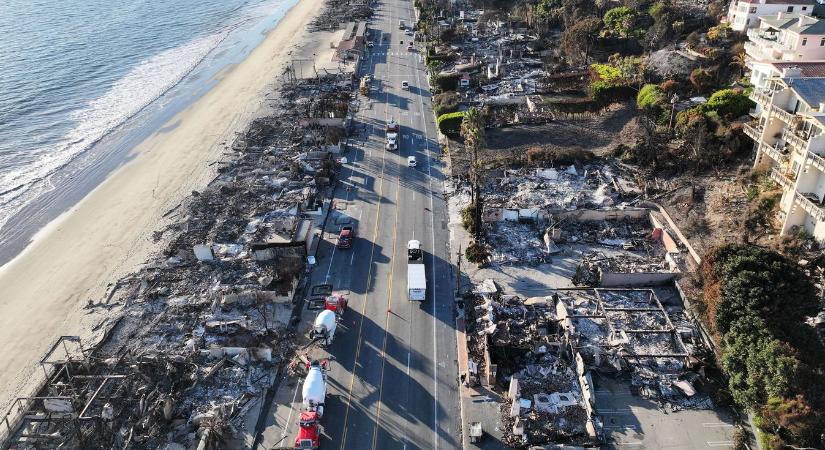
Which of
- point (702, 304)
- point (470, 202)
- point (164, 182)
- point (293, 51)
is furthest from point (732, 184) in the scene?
point (293, 51)

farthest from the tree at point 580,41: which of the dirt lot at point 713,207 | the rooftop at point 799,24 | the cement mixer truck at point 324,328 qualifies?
the cement mixer truck at point 324,328

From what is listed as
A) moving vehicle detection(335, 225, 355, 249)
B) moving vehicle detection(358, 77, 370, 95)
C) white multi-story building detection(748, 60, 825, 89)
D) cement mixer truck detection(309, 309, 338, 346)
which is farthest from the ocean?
white multi-story building detection(748, 60, 825, 89)

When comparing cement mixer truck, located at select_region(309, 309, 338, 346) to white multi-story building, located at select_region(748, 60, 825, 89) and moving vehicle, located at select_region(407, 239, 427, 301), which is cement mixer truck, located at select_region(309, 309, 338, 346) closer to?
moving vehicle, located at select_region(407, 239, 427, 301)

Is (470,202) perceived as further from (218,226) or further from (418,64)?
(418,64)

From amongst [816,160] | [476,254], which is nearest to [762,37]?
[816,160]

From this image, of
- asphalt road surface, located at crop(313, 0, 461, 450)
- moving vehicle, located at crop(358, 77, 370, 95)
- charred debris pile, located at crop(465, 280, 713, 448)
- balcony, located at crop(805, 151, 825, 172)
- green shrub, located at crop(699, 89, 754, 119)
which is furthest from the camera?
moving vehicle, located at crop(358, 77, 370, 95)
